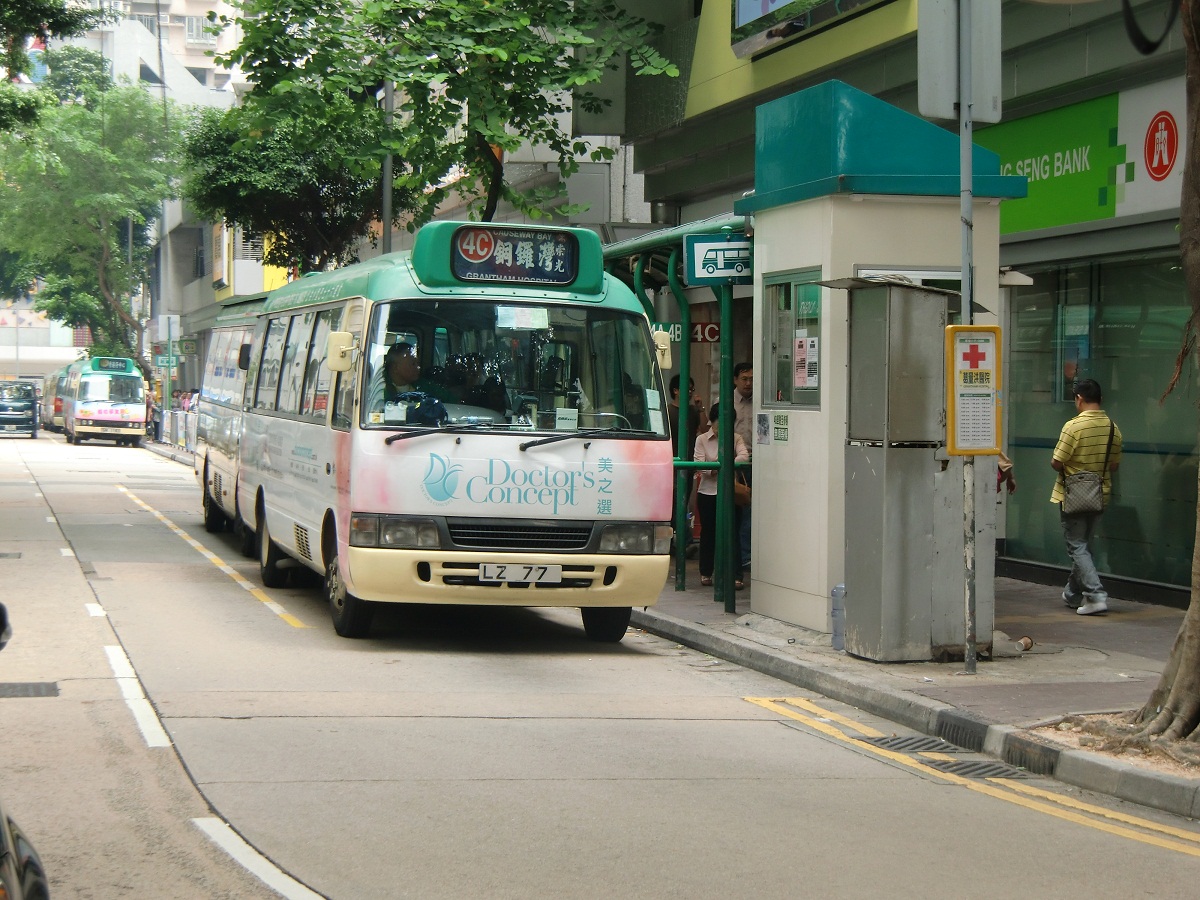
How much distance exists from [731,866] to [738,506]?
8.00 metres

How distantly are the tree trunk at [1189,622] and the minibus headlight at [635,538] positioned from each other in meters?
3.77

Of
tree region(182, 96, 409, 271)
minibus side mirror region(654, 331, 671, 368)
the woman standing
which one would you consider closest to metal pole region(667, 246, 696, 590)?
the woman standing

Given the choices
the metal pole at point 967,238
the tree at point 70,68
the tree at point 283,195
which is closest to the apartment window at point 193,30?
the tree at point 70,68

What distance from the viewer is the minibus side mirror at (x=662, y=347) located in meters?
10.9

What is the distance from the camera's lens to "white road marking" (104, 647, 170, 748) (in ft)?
24.5

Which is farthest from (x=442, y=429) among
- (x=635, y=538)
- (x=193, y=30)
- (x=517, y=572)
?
(x=193, y=30)

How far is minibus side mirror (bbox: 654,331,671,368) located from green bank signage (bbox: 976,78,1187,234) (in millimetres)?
3802

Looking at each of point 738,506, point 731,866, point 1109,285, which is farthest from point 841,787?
point 1109,285

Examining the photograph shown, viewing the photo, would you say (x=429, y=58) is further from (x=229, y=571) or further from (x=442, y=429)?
(x=442, y=429)

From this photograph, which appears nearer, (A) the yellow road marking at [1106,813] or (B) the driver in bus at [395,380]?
(A) the yellow road marking at [1106,813]

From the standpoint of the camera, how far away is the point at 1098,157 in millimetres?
13039

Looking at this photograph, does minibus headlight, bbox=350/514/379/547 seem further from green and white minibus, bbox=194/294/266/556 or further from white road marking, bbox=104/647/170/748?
green and white minibus, bbox=194/294/266/556

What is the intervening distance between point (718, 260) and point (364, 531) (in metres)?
3.74

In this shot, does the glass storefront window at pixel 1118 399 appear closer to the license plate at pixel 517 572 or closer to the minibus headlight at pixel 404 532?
the license plate at pixel 517 572
